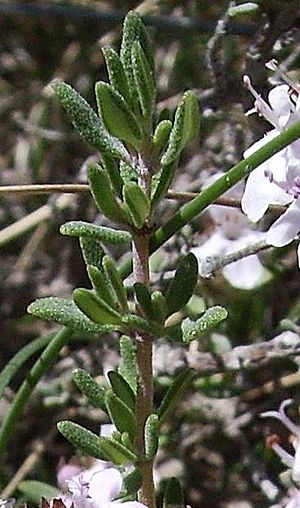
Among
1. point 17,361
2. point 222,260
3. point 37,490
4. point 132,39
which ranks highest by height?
point 132,39

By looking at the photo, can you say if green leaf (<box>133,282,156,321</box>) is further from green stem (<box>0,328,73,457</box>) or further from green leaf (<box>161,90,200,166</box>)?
green stem (<box>0,328,73,457</box>)

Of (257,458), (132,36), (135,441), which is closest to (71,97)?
(132,36)

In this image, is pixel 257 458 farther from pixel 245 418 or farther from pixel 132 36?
pixel 132 36

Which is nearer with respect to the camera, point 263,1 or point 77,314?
point 77,314

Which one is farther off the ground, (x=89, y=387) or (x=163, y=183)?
(x=163, y=183)

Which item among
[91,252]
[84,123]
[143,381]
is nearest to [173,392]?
[143,381]

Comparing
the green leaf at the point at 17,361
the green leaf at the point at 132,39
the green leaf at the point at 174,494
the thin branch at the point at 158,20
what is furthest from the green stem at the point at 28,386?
the thin branch at the point at 158,20

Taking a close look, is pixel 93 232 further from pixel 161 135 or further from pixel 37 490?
pixel 37 490
